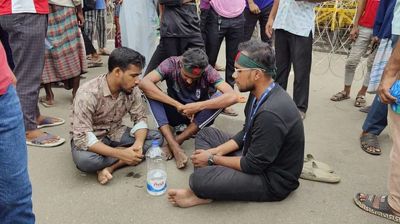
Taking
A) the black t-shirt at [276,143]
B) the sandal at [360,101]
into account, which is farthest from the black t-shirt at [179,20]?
the sandal at [360,101]

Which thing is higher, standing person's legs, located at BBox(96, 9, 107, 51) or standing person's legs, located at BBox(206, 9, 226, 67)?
standing person's legs, located at BBox(206, 9, 226, 67)

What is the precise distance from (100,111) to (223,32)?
1945mm

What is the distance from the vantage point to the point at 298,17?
148 inches

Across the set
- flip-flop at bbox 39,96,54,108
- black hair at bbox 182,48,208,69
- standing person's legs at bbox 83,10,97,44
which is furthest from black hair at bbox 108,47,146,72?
standing person's legs at bbox 83,10,97,44

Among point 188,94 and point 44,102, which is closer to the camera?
point 188,94

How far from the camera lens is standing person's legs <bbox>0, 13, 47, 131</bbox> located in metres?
3.04

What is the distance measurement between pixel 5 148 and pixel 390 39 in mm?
3268

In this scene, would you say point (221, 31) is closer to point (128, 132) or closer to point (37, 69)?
point (128, 132)

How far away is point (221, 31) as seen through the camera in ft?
14.1

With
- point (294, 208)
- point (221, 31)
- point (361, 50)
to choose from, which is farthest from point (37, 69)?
point (361, 50)

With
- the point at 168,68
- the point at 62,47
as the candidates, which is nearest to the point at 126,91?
the point at 168,68

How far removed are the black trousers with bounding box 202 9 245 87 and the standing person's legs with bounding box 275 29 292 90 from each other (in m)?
0.51

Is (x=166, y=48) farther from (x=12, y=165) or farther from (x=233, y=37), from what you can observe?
(x=12, y=165)

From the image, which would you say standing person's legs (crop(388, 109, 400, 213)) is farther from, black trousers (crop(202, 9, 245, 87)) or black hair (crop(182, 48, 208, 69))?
black trousers (crop(202, 9, 245, 87))
